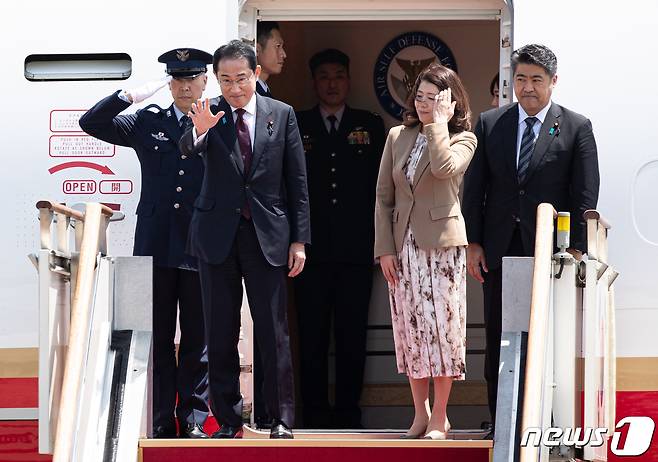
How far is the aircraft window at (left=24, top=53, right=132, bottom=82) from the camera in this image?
22.7ft

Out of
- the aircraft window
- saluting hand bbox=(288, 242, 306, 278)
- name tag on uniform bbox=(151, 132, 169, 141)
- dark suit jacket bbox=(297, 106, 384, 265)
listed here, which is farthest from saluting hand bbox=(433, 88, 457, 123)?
dark suit jacket bbox=(297, 106, 384, 265)

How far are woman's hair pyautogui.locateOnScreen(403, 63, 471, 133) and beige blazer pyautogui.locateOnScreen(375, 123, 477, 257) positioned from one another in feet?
0.14

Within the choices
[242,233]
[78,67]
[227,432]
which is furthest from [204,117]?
[227,432]

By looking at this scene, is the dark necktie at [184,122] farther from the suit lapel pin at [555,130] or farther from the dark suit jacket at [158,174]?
the suit lapel pin at [555,130]

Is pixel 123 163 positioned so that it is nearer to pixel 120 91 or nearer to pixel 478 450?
pixel 120 91

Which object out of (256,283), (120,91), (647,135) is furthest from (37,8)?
(647,135)

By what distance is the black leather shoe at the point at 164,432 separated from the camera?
254 inches

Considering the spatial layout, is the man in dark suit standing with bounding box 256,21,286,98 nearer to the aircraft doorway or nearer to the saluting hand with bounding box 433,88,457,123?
the aircraft doorway

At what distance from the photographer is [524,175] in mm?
6246

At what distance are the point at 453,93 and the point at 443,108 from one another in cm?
14

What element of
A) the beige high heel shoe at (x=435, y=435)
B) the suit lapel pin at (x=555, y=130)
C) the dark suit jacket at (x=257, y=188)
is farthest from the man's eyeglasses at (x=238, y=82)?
the beige high heel shoe at (x=435, y=435)

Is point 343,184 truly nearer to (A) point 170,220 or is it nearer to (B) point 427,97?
(A) point 170,220

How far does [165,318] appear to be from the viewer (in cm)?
658

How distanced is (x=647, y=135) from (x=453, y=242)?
54.4 inches
